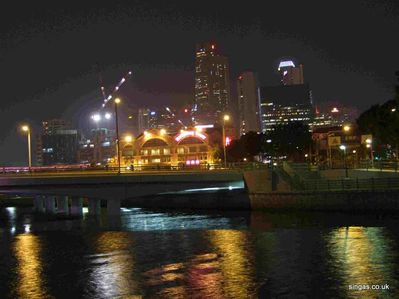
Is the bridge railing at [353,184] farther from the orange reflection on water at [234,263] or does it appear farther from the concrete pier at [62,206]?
the concrete pier at [62,206]

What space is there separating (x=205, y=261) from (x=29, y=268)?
11.1 metres

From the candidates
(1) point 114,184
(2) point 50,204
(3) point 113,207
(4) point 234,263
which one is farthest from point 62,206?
(4) point 234,263

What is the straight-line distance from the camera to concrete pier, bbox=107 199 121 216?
6862 centimetres

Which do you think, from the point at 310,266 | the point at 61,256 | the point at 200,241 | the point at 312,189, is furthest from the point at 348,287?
the point at 312,189

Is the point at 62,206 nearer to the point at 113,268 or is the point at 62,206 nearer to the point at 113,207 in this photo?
the point at 113,207

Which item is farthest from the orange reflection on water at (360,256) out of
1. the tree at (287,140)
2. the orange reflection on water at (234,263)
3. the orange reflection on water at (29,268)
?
the tree at (287,140)

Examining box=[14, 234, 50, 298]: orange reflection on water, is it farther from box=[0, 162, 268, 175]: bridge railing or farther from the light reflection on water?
box=[0, 162, 268, 175]: bridge railing

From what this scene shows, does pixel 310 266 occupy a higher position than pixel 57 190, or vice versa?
pixel 57 190

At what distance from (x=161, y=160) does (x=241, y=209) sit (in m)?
74.8

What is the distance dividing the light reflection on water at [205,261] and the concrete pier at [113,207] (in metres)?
11.1

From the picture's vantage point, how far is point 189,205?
88.8 m

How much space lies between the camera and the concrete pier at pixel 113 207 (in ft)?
225

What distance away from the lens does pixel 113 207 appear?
227 ft

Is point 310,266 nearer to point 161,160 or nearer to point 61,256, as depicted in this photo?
point 61,256
